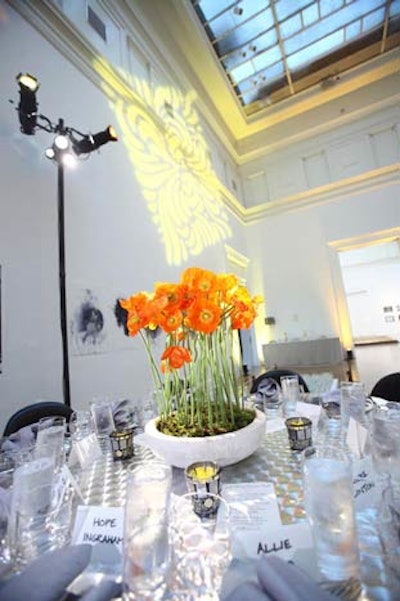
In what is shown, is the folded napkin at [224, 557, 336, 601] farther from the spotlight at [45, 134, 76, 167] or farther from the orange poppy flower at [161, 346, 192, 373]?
the spotlight at [45, 134, 76, 167]

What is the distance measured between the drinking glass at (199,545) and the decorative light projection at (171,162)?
11.7ft

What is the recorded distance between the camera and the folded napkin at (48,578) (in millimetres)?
375

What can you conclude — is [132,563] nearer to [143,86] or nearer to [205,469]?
[205,469]

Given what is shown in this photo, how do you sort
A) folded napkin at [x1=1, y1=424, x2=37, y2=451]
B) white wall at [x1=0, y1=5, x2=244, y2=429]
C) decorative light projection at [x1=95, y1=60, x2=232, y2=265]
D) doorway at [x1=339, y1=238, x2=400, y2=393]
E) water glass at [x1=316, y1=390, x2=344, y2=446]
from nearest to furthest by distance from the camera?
1. water glass at [x1=316, y1=390, x2=344, y2=446]
2. folded napkin at [x1=1, y1=424, x2=37, y2=451]
3. white wall at [x1=0, y1=5, x2=244, y2=429]
4. decorative light projection at [x1=95, y1=60, x2=232, y2=265]
5. doorway at [x1=339, y1=238, x2=400, y2=393]

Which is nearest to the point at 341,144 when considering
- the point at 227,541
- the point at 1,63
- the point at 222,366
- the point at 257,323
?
the point at 257,323

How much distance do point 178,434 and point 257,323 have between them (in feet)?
21.8

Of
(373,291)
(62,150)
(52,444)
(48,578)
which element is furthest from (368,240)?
(373,291)

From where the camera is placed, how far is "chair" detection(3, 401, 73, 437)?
1341 millimetres

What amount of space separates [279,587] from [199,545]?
171 millimetres

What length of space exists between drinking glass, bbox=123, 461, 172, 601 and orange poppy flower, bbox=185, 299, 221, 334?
0.34 metres

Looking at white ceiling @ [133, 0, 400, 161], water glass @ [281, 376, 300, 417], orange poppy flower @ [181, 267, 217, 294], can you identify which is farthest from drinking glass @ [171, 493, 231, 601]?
white ceiling @ [133, 0, 400, 161]

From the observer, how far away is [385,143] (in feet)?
20.4

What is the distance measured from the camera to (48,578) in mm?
395

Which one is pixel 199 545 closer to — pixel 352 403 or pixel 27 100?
pixel 352 403
